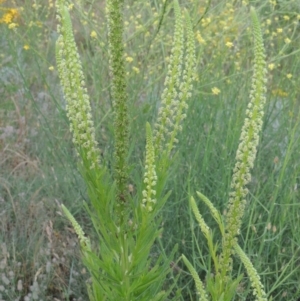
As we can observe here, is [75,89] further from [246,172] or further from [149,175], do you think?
[246,172]

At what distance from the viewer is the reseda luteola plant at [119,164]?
1.75 m

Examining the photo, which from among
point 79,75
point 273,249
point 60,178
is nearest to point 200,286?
point 79,75

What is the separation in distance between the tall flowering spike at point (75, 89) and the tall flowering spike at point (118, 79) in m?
0.09

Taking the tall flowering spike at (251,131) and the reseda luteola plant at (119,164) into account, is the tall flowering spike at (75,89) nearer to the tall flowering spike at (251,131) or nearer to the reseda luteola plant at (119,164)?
the reseda luteola plant at (119,164)

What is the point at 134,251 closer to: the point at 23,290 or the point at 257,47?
the point at 257,47

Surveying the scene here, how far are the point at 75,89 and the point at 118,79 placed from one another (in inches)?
5.5

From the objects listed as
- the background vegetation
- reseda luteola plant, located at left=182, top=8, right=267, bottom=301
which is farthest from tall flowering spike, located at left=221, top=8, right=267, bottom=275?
the background vegetation

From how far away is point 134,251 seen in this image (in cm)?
190

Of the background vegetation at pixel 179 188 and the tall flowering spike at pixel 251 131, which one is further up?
the tall flowering spike at pixel 251 131

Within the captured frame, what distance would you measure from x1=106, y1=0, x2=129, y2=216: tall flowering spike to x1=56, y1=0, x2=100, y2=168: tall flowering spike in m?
0.09

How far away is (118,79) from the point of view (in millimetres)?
1758

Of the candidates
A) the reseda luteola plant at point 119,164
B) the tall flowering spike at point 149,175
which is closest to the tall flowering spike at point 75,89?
the reseda luteola plant at point 119,164

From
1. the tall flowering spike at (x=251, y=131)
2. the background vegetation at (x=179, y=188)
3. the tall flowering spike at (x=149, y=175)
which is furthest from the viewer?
the background vegetation at (x=179, y=188)

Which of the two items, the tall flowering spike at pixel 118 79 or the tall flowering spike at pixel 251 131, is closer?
the tall flowering spike at pixel 251 131
